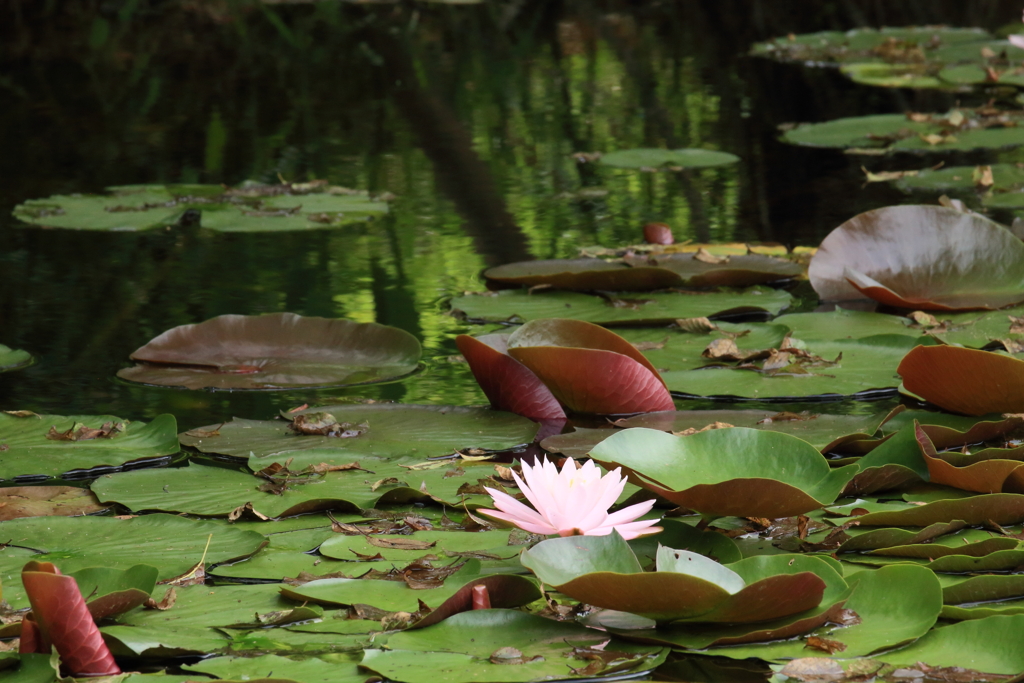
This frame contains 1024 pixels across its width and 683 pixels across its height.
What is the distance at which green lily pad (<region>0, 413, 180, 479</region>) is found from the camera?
4.94 feet

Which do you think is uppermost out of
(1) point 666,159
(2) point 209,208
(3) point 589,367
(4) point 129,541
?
(1) point 666,159

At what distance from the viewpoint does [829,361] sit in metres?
1.87

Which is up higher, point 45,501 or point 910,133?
point 910,133

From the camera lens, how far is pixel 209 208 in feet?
10.9

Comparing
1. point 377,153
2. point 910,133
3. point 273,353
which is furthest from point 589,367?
point 910,133

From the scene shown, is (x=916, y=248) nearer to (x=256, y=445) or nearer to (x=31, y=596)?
(x=256, y=445)

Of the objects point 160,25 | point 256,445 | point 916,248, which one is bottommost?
point 256,445

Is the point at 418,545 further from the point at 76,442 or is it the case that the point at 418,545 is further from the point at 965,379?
the point at 965,379

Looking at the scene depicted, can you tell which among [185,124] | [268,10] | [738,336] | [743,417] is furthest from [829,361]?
[268,10]

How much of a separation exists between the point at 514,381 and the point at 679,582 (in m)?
0.77

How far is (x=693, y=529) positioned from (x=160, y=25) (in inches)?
339

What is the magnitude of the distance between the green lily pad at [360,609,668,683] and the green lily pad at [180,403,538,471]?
0.53 metres

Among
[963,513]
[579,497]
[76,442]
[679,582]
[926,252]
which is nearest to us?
[679,582]

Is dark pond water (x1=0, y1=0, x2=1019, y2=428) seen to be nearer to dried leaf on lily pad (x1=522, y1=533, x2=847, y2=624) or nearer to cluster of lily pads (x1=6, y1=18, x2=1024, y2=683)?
cluster of lily pads (x1=6, y1=18, x2=1024, y2=683)
